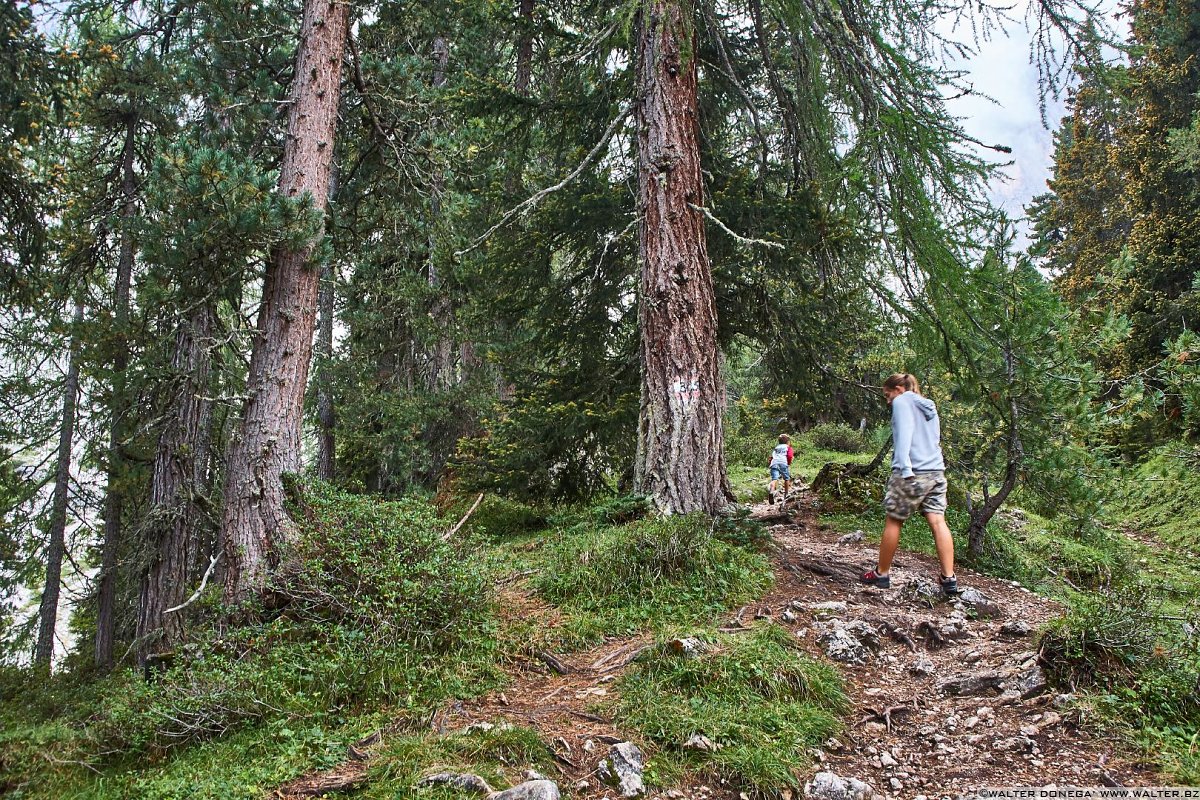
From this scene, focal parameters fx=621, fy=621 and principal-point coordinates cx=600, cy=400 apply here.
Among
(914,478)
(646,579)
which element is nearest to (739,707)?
(646,579)

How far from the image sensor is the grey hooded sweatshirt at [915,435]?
498 centimetres

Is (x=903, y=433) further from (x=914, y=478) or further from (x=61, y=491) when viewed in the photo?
(x=61, y=491)

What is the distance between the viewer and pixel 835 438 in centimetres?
1914

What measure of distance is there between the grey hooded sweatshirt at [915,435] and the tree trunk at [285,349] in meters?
5.14

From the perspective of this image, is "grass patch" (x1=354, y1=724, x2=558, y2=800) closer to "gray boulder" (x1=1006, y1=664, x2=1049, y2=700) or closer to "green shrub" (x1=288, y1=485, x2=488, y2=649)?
"green shrub" (x1=288, y1=485, x2=488, y2=649)

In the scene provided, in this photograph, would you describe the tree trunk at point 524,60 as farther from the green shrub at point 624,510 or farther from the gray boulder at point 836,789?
the gray boulder at point 836,789

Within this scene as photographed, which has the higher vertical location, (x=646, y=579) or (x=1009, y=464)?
(x=1009, y=464)

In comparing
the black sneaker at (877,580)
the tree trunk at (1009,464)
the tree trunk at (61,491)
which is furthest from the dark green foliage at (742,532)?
the tree trunk at (61,491)

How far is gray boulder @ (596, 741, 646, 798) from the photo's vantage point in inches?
106

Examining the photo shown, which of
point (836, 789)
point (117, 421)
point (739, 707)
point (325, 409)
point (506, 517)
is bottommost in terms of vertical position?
point (836, 789)

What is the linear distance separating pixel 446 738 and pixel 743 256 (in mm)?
6986

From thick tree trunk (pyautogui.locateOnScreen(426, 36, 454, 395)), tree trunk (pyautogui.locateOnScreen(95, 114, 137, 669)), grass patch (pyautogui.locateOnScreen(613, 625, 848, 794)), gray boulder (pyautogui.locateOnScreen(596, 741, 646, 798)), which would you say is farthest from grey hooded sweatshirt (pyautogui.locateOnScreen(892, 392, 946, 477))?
tree trunk (pyautogui.locateOnScreen(95, 114, 137, 669))

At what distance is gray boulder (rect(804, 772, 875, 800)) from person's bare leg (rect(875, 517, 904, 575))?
8.30ft

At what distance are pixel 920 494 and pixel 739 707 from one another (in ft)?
8.63
